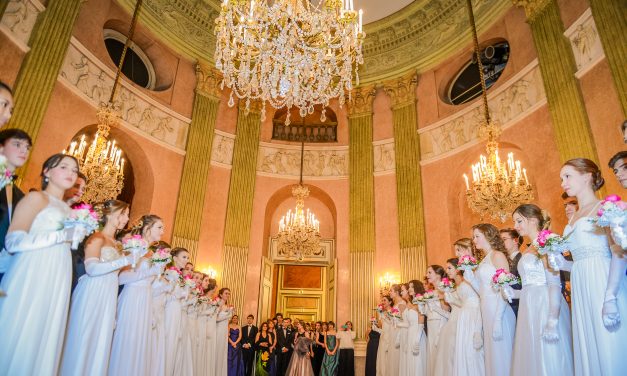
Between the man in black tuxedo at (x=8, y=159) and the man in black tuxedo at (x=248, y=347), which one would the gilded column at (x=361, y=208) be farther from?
the man in black tuxedo at (x=8, y=159)

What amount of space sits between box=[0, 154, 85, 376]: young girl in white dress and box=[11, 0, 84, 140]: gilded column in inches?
223

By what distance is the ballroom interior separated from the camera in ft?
25.2

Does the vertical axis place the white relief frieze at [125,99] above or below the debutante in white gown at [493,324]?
above

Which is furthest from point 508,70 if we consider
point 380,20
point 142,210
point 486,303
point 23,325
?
point 23,325

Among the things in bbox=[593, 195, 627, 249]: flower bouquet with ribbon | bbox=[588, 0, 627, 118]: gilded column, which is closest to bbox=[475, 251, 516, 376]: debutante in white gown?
bbox=[593, 195, 627, 249]: flower bouquet with ribbon

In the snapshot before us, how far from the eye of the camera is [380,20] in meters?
13.3

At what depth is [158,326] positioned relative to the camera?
4.47 meters

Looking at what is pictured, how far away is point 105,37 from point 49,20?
3.01m

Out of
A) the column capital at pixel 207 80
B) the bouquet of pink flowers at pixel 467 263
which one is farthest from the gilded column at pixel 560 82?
the column capital at pixel 207 80

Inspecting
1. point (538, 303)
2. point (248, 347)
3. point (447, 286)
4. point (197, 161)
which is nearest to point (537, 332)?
point (538, 303)

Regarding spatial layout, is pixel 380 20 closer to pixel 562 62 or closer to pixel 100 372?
pixel 562 62

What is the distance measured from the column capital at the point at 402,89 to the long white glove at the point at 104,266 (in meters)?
10.8

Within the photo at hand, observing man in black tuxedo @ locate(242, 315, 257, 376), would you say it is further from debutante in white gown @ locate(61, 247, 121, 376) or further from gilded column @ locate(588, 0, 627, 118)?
gilded column @ locate(588, 0, 627, 118)

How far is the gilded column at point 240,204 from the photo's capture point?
11.0 metres
